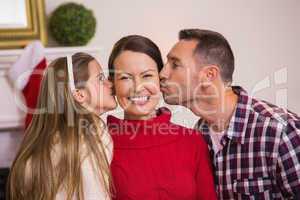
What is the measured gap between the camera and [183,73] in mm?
883

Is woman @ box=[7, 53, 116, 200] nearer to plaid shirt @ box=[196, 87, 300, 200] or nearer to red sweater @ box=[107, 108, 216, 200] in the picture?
red sweater @ box=[107, 108, 216, 200]

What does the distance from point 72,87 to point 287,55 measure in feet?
2.68

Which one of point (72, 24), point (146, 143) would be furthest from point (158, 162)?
point (72, 24)

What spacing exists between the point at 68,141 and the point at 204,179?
262 millimetres

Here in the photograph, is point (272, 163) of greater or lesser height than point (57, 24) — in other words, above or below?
below

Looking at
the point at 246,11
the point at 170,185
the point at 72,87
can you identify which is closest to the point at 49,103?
the point at 72,87

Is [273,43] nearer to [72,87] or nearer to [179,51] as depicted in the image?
[179,51]

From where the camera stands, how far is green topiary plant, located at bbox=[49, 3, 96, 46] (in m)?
1.27

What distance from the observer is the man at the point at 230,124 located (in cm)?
86

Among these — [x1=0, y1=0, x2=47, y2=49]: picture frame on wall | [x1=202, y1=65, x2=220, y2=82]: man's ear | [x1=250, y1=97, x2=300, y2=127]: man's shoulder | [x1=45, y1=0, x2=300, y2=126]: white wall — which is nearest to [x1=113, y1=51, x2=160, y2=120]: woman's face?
[x1=202, y1=65, x2=220, y2=82]: man's ear

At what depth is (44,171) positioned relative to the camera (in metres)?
0.75

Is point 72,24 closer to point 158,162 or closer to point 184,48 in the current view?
point 184,48

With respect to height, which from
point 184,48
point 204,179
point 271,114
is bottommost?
point 204,179

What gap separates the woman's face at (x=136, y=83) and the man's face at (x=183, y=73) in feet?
0.22
